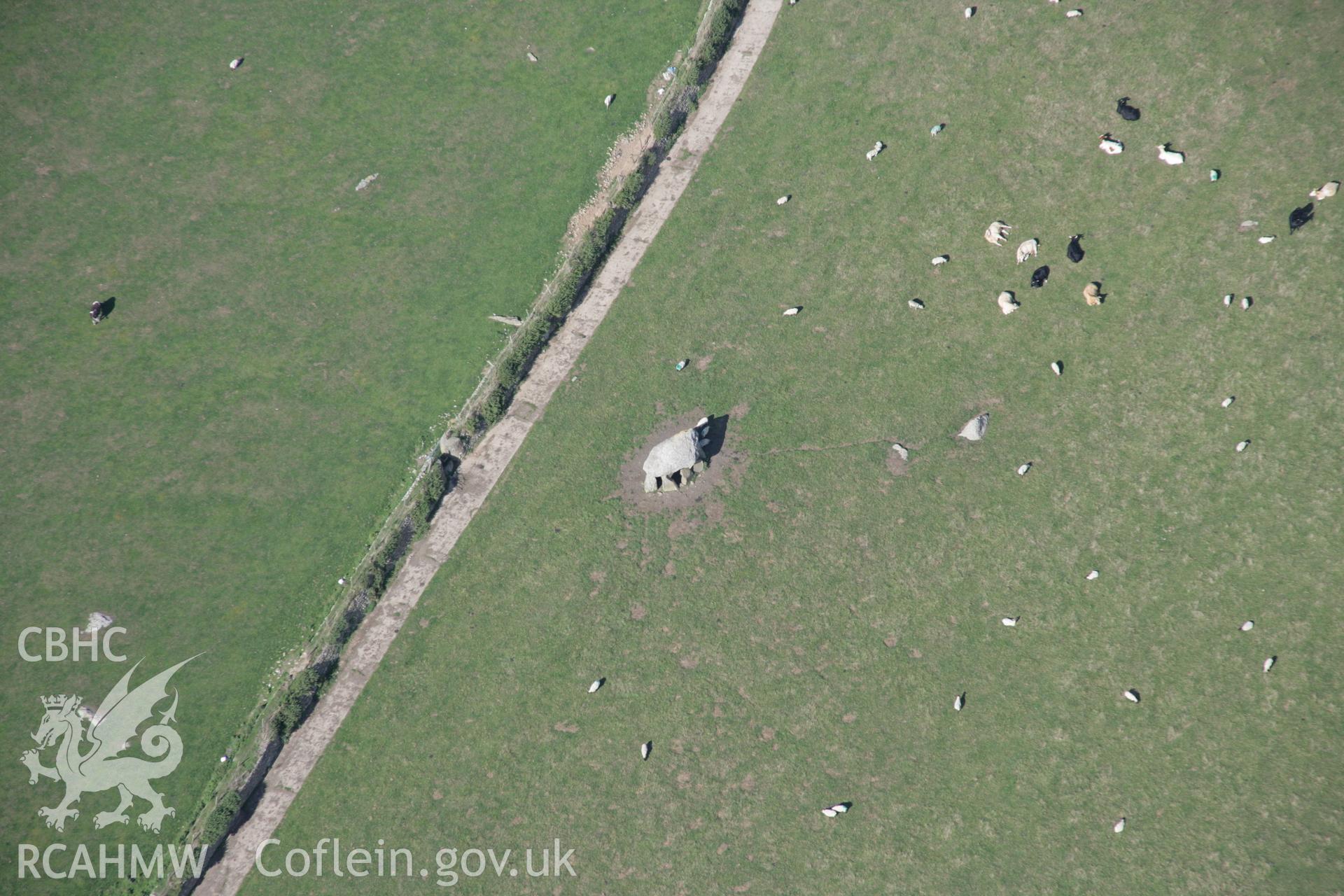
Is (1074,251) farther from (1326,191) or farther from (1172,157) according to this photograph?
(1326,191)

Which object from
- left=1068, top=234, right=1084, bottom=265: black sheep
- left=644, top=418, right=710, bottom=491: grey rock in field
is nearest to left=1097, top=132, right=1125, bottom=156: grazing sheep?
left=1068, top=234, right=1084, bottom=265: black sheep

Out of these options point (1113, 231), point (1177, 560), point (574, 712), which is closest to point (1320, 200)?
point (1113, 231)

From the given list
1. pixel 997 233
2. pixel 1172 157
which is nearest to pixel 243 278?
pixel 997 233

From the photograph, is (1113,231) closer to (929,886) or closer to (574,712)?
(929,886)

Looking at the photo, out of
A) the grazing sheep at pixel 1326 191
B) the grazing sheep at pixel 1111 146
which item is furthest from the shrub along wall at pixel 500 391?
the grazing sheep at pixel 1326 191

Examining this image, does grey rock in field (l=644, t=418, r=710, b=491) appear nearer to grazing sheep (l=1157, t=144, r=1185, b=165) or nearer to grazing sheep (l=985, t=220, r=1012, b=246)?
grazing sheep (l=985, t=220, r=1012, b=246)

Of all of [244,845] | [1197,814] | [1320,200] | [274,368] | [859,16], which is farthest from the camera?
[859,16]
